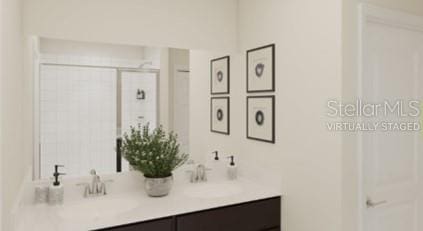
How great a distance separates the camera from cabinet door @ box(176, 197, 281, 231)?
5.65 ft

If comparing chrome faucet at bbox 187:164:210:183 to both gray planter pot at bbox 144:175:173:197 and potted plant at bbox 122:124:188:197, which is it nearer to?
potted plant at bbox 122:124:188:197

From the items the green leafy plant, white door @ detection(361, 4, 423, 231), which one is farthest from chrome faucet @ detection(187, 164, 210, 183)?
white door @ detection(361, 4, 423, 231)

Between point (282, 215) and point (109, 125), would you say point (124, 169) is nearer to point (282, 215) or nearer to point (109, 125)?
point (109, 125)

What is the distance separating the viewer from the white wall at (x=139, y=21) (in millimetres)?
1849

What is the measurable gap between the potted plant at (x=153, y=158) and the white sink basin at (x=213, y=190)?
0.63ft

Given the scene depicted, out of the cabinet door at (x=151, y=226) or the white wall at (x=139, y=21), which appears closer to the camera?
the cabinet door at (x=151, y=226)

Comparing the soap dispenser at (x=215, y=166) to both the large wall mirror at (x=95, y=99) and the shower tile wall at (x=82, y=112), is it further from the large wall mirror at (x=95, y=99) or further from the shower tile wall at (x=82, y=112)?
the shower tile wall at (x=82, y=112)

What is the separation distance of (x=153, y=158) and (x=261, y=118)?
2.56 feet

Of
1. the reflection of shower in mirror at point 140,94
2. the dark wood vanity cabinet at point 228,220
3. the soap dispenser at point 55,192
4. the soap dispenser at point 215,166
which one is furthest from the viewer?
the soap dispenser at point 215,166

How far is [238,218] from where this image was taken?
1.86 m

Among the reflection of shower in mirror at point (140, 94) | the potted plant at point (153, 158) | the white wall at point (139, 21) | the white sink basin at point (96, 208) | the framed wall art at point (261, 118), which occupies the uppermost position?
the white wall at point (139, 21)

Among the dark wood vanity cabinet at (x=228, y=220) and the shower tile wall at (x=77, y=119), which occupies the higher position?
the shower tile wall at (x=77, y=119)

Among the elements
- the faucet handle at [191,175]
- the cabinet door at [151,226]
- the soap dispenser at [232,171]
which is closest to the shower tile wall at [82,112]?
the faucet handle at [191,175]

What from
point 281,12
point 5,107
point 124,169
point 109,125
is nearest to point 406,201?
point 281,12
